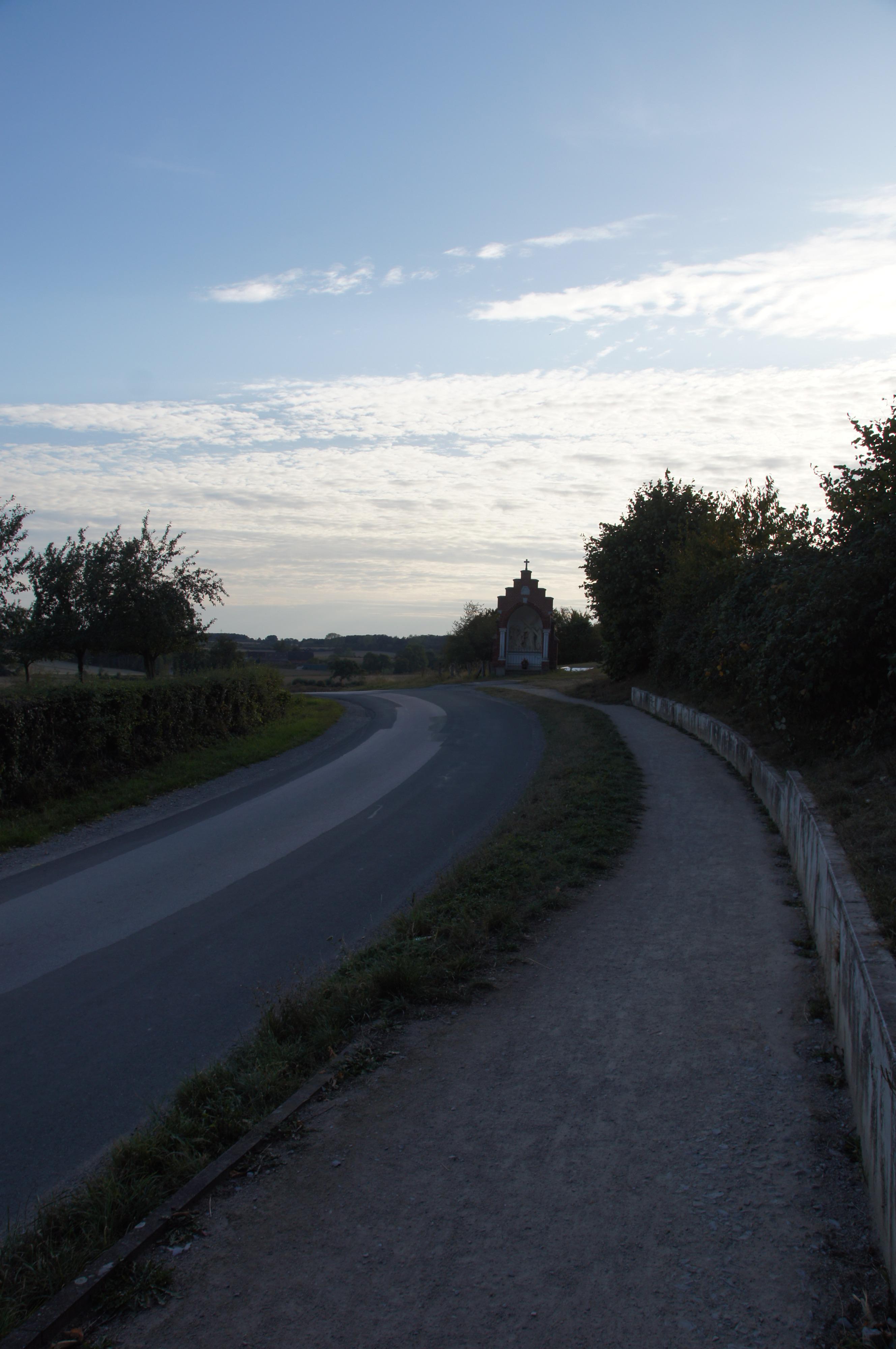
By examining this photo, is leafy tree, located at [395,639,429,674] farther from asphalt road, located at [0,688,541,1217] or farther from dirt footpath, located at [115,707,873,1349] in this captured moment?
dirt footpath, located at [115,707,873,1349]

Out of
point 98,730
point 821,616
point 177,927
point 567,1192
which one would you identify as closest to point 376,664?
point 98,730

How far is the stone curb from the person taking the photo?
9.61 ft

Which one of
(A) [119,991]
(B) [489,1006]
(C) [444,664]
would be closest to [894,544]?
(B) [489,1006]

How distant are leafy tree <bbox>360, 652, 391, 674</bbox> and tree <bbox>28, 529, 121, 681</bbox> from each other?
69.6 meters

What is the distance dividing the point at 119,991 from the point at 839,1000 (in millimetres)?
4926

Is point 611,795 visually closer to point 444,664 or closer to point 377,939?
point 377,939

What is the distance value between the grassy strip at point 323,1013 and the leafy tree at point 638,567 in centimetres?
2496

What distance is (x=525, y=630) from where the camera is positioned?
7438 cm

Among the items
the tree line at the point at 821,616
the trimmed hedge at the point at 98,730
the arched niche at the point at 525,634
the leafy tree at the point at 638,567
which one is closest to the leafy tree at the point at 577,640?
the arched niche at the point at 525,634

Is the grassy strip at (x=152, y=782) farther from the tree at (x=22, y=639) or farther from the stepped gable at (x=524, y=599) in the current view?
the stepped gable at (x=524, y=599)

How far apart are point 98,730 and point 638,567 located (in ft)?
87.1

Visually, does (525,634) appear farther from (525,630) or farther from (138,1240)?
(138,1240)

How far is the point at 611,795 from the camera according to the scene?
39.8ft

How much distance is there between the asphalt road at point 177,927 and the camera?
4.89 m
